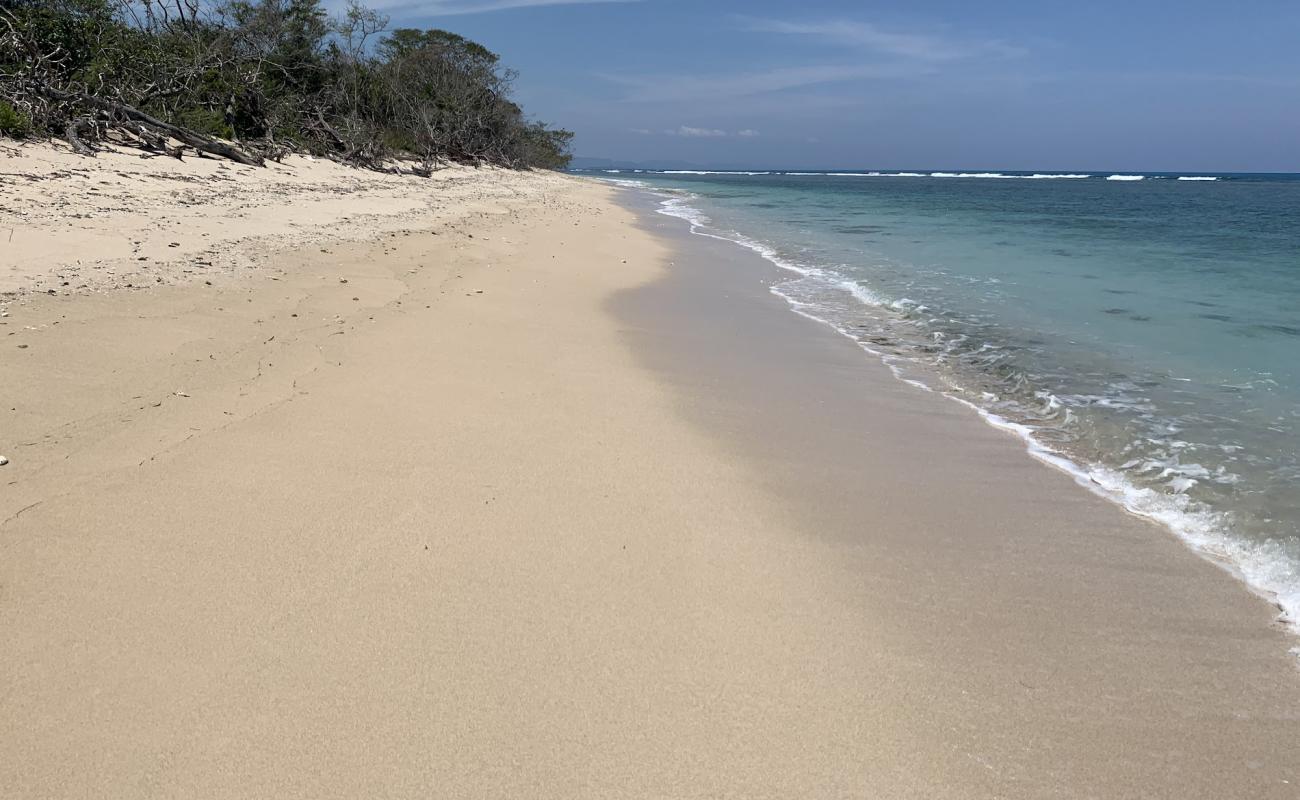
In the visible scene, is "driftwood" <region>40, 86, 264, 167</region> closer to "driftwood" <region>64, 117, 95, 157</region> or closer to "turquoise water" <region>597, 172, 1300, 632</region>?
"driftwood" <region>64, 117, 95, 157</region>

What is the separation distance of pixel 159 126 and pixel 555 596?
16.8m

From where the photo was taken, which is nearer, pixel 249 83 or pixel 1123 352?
pixel 1123 352

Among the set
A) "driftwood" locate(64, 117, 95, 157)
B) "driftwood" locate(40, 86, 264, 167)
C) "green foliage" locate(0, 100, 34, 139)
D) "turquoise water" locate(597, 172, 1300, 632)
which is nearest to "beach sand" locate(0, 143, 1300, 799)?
"turquoise water" locate(597, 172, 1300, 632)

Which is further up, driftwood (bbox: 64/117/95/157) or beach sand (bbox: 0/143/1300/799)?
driftwood (bbox: 64/117/95/157)

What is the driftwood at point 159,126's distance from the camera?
13.1m

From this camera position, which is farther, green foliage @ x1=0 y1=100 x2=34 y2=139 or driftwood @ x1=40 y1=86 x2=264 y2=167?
driftwood @ x1=40 y1=86 x2=264 y2=167

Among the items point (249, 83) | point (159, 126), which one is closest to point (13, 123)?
point (159, 126)

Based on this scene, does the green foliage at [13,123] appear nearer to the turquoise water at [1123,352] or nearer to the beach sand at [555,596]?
the beach sand at [555,596]

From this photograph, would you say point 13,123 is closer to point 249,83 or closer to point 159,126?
point 159,126

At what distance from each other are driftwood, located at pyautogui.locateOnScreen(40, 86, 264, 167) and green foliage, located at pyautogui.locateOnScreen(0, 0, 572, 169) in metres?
0.05

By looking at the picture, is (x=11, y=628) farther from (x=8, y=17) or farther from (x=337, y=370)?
(x=8, y=17)

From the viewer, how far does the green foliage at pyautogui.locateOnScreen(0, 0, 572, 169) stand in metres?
14.1

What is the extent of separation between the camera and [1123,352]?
21.5 ft

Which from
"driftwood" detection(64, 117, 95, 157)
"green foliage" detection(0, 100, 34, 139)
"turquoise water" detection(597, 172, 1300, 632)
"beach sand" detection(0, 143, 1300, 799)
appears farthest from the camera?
"driftwood" detection(64, 117, 95, 157)
